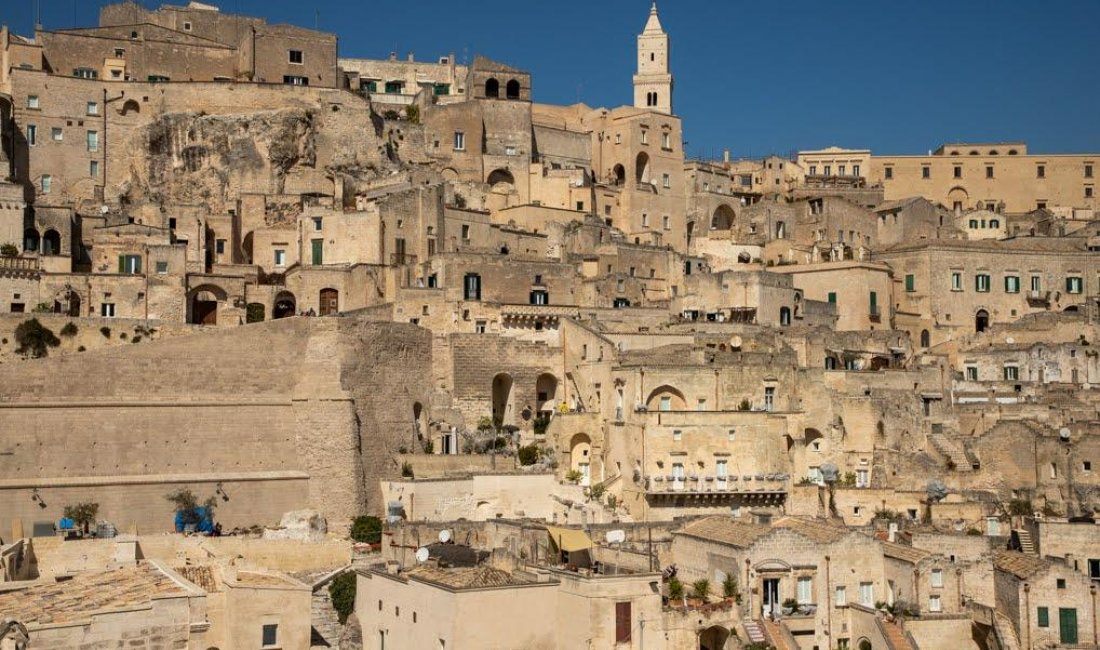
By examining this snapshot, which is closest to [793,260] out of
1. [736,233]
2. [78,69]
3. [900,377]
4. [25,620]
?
[736,233]

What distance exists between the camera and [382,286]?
4969 centimetres

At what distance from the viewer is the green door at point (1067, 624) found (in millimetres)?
31922

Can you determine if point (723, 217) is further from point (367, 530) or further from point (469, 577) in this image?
point (469, 577)

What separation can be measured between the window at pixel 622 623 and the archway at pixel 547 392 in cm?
1852

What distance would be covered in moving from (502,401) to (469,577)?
18.6 meters

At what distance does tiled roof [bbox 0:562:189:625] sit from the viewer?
77.4 ft

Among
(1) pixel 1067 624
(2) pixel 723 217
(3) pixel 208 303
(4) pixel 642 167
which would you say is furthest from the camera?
(2) pixel 723 217

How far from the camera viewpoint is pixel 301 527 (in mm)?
37156

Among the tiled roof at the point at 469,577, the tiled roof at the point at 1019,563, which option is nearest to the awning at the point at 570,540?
the tiled roof at the point at 469,577

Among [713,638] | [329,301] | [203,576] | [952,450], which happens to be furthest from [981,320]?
[203,576]

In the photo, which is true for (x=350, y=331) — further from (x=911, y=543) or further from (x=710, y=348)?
(x=911, y=543)

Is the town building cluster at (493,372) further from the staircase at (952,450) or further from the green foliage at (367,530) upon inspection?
the green foliage at (367,530)

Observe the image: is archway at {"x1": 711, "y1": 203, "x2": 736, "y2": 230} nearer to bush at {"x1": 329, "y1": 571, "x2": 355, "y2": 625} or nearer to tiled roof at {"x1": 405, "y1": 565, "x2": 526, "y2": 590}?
bush at {"x1": 329, "y1": 571, "x2": 355, "y2": 625}

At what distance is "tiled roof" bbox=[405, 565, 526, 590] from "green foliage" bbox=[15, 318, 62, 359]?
1764 centimetres
